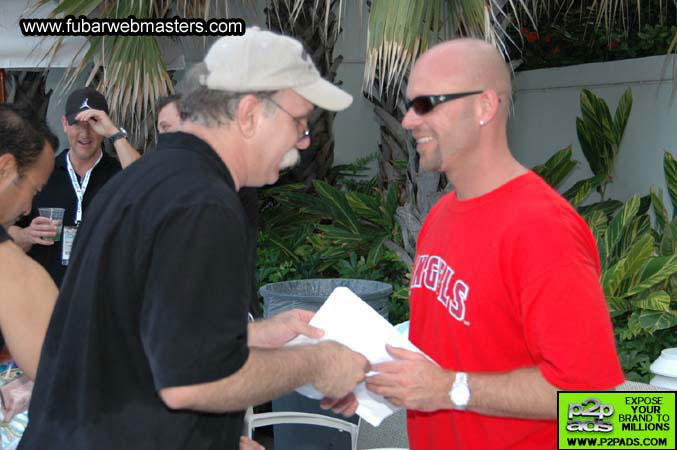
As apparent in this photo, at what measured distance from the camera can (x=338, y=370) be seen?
164 cm

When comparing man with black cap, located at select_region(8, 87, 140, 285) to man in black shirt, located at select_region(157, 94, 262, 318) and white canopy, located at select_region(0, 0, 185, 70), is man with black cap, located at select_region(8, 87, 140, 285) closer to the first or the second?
man in black shirt, located at select_region(157, 94, 262, 318)

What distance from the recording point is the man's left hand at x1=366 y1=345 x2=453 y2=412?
5.79ft

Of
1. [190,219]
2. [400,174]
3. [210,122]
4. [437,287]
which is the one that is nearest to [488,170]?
[437,287]

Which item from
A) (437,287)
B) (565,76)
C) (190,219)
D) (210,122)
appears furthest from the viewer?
(565,76)

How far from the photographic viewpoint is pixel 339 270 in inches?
224

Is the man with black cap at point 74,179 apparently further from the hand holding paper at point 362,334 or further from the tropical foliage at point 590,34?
the tropical foliage at point 590,34

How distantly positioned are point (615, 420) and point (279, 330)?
900 millimetres

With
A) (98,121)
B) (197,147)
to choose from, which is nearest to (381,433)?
(197,147)

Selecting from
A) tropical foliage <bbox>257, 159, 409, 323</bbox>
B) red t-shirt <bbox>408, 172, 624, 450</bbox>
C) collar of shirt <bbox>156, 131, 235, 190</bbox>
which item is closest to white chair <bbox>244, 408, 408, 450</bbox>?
red t-shirt <bbox>408, 172, 624, 450</bbox>

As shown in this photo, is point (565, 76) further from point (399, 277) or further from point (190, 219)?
point (190, 219)

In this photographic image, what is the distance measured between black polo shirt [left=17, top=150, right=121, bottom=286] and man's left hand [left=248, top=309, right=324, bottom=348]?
2127 mm

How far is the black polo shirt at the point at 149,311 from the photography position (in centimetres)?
132

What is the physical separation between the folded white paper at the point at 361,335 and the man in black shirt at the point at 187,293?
158 millimetres

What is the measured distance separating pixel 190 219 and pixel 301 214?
5540mm
